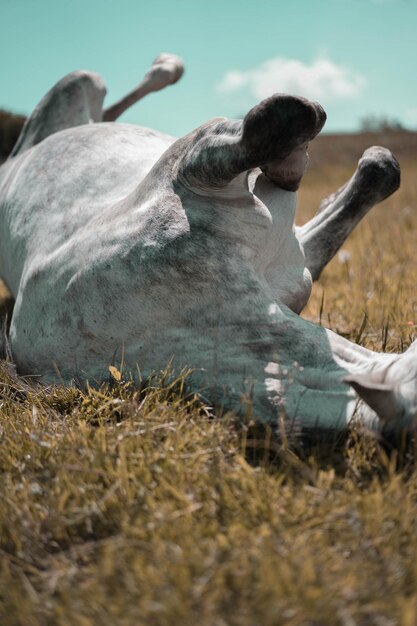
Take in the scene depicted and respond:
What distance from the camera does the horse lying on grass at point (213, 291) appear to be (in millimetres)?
2168

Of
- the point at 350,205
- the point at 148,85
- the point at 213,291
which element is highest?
the point at 148,85

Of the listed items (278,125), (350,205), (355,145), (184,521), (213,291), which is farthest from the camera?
(355,145)

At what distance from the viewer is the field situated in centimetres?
142

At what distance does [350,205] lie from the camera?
3299 millimetres

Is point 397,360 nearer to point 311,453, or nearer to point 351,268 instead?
point 311,453

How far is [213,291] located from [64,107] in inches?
109

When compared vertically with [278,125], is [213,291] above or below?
below

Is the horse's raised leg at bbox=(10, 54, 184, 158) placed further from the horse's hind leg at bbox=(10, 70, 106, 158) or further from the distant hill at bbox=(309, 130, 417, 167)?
the distant hill at bbox=(309, 130, 417, 167)

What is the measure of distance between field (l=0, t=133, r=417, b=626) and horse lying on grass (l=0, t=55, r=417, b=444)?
0.43ft

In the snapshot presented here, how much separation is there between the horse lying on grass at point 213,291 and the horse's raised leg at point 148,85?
2444 millimetres

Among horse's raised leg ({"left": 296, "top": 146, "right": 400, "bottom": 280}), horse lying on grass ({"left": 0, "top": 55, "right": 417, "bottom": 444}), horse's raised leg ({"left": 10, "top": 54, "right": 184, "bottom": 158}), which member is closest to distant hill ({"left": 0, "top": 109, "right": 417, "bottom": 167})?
horse's raised leg ({"left": 10, "top": 54, "right": 184, "bottom": 158})

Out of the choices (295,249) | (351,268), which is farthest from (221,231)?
(351,268)

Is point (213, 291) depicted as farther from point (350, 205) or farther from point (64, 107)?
point (64, 107)

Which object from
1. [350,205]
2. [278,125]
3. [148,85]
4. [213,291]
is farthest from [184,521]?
[148,85]
